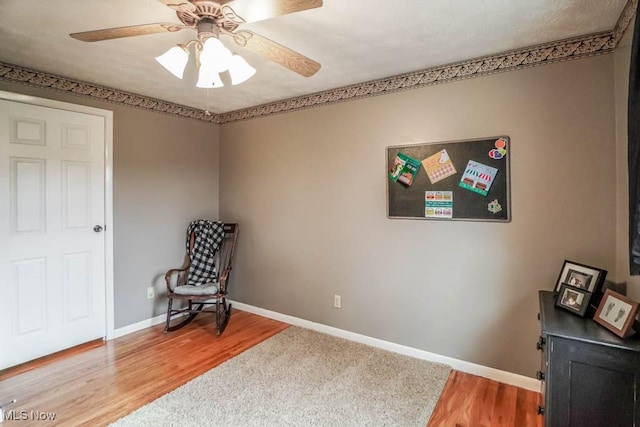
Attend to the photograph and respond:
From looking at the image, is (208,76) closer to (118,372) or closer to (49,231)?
(49,231)

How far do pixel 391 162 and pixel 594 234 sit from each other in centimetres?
139

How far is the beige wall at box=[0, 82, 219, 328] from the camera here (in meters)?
3.03

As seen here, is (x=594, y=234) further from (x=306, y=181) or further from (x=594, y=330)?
(x=306, y=181)

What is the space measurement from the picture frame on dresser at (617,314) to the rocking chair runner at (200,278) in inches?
109

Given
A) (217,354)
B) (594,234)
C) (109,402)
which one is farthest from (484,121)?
(109,402)

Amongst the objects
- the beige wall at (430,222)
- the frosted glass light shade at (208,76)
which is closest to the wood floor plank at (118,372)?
the beige wall at (430,222)

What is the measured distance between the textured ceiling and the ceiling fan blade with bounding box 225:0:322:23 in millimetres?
411

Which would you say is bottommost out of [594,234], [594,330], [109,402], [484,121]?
[109,402]

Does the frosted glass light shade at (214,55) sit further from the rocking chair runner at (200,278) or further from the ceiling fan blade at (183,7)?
the rocking chair runner at (200,278)

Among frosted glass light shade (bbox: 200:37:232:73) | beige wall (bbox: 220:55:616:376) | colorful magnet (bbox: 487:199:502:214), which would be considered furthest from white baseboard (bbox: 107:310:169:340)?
colorful magnet (bbox: 487:199:502:214)

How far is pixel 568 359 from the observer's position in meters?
1.38

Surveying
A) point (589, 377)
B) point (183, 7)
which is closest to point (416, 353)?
point (589, 377)

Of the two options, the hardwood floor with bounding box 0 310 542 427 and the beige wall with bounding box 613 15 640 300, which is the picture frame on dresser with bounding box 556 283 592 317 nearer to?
the beige wall with bounding box 613 15 640 300

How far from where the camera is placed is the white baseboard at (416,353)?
7.29ft
